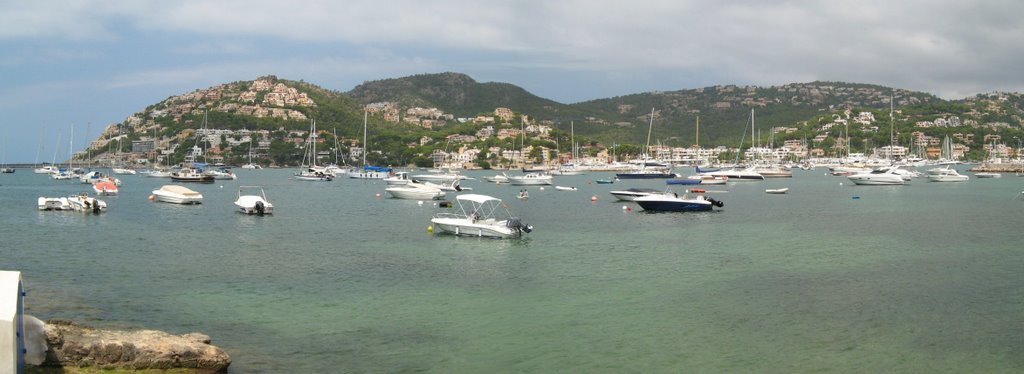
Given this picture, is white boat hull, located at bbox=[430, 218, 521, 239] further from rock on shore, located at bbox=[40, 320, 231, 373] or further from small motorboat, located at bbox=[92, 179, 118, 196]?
small motorboat, located at bbox=[92, 179, 118, 196]

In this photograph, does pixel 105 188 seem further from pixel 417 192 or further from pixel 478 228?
pixel 478 228

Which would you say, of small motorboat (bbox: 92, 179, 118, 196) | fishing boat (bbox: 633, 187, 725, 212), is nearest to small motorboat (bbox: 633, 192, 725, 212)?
fishing boat (bbox: 633, 187, 725, 212)

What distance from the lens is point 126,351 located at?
42.5ft

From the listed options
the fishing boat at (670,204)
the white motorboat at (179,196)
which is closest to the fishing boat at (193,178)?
the white motorboat at (179,196)

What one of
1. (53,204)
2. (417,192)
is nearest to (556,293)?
(53,204)

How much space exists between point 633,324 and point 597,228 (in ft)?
78.2

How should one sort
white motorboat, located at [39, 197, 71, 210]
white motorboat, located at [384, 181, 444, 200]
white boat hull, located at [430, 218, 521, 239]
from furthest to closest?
white motorboat, located at [384, 181, 444, 200]
white motorboat, located at [39, 197, 71, 210]
white boat hull, located at [430, 218, 521, 239]

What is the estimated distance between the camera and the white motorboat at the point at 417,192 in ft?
224

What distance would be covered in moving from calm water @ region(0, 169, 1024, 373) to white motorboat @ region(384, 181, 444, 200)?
24386mm

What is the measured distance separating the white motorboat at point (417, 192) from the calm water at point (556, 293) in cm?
2439

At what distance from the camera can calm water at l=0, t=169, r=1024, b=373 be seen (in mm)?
15594

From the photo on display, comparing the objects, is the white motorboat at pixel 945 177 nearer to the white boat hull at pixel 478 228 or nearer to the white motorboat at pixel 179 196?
the white boat hull at pixel 478 228

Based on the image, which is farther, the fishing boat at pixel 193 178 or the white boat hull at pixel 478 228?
the fishing boat at pixel 193 178

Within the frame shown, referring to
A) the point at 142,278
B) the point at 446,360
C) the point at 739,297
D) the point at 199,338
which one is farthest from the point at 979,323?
the point at 142,278
